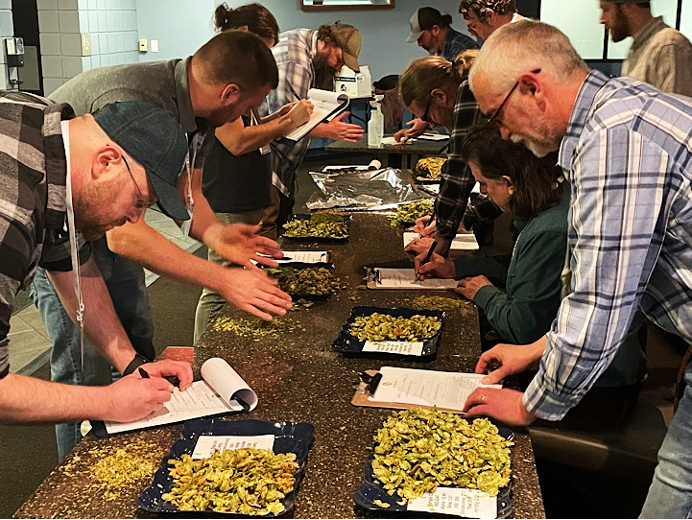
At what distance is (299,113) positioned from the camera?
3.33 metres

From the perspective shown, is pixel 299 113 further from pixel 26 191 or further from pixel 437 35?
pixel 437 35

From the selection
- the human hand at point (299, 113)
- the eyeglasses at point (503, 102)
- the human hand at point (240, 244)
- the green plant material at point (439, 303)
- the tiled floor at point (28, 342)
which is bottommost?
the tiled floor at point (28, 342)

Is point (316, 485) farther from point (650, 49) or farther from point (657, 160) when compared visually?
point (650, 49)

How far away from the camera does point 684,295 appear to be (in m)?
1.46

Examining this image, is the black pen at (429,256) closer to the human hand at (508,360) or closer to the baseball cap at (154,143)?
the human hand at (508,360)

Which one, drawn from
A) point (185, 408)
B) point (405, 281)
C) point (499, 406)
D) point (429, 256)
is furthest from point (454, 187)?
point (185, 408)

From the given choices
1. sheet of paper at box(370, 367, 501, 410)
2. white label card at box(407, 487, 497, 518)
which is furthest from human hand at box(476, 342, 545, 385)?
white label card at box(407, 487, 497, 518)

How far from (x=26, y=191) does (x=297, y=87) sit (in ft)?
8.36

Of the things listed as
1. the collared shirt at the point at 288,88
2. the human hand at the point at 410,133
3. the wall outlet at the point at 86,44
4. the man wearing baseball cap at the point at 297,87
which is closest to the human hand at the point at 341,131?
the man wearing baseball cap at the point at 297,87

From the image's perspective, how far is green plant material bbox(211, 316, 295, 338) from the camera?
83.3 inches

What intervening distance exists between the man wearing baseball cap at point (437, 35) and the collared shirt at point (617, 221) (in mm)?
4349

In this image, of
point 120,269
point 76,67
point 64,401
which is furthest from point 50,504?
point 76,67

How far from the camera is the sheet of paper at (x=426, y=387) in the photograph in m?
1.69

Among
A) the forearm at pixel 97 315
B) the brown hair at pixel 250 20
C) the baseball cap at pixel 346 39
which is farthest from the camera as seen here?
the baseball cap at pixel 346 39
